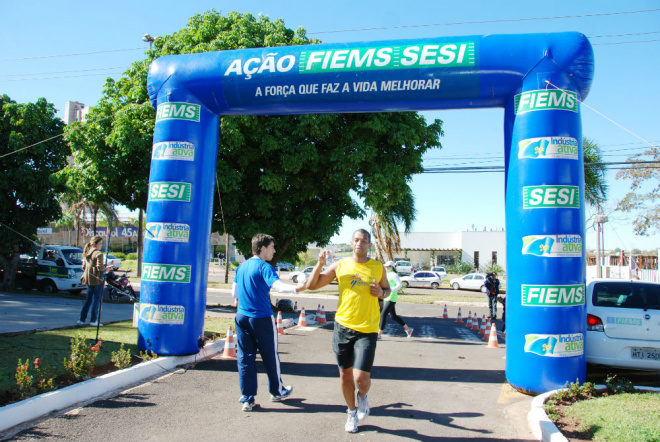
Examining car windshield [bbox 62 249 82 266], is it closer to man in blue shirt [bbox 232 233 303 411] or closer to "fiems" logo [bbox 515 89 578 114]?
man in blue shirt [bbox 232 233 303 411]

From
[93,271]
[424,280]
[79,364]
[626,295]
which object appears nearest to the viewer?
[79,364]

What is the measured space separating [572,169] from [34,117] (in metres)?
18.4

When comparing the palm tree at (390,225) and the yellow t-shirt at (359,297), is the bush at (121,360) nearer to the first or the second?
the yellow t-shirt at (359,297)

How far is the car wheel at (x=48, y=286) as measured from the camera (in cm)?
1856

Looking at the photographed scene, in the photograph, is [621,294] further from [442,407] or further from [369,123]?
[369,123]

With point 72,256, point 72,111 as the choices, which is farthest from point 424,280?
point 72,111

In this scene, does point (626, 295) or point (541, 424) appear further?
point (626, 295)

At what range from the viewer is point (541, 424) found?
14.9 ft

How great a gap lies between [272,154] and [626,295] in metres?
8.88

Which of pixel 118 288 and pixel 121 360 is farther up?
pixel 118 288

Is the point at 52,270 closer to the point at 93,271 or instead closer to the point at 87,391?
the point at 93,271

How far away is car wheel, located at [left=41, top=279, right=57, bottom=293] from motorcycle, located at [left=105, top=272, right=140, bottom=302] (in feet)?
10.1

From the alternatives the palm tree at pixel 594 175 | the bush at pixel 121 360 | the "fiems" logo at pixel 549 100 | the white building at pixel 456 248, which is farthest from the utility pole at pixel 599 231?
the white building at pixel 456 248

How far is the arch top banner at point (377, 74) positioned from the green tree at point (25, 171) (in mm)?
12288
